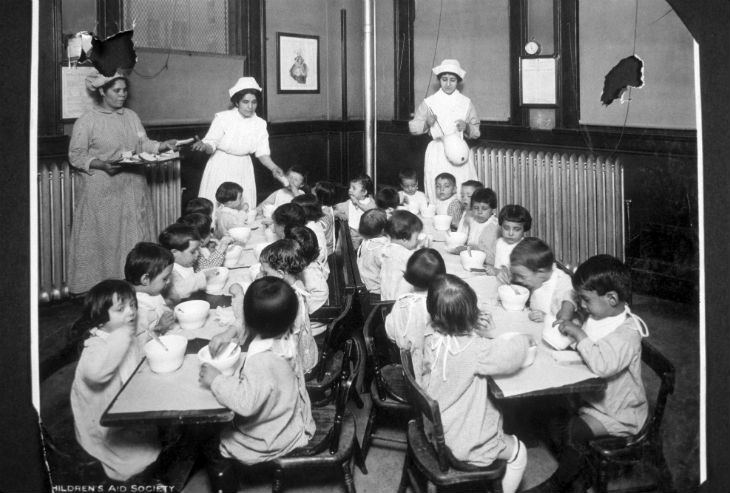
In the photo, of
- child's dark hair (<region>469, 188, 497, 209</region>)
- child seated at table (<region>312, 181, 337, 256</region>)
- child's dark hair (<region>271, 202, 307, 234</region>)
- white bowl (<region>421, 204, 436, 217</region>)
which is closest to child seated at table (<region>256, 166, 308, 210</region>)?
child seated at table (<region>312, 181, 337, 256</region>)

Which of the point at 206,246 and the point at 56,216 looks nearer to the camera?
the point at 206,246

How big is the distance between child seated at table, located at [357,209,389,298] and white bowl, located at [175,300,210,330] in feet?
3.88

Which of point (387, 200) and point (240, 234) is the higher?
point (387, 200)

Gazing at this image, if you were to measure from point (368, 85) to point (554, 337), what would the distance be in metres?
4.78

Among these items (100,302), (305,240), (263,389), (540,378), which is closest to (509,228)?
(305,240)

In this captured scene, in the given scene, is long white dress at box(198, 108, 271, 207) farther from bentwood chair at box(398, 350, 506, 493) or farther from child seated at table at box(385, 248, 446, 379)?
bentwood chair at box(398, 350, 506, 493)

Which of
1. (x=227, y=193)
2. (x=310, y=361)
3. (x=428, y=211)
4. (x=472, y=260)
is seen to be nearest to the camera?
(x=310, y=361)

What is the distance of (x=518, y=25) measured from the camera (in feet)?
17.8

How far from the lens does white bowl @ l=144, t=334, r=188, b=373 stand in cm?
192

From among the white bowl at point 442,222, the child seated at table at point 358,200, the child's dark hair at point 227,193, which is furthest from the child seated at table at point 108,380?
the child seated at table at point 358,200

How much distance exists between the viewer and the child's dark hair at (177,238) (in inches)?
111

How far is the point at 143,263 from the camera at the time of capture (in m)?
2.36

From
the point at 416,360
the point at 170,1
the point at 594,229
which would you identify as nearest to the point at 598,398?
the point at 416,360

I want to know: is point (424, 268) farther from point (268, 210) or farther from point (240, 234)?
point (268, 210)
